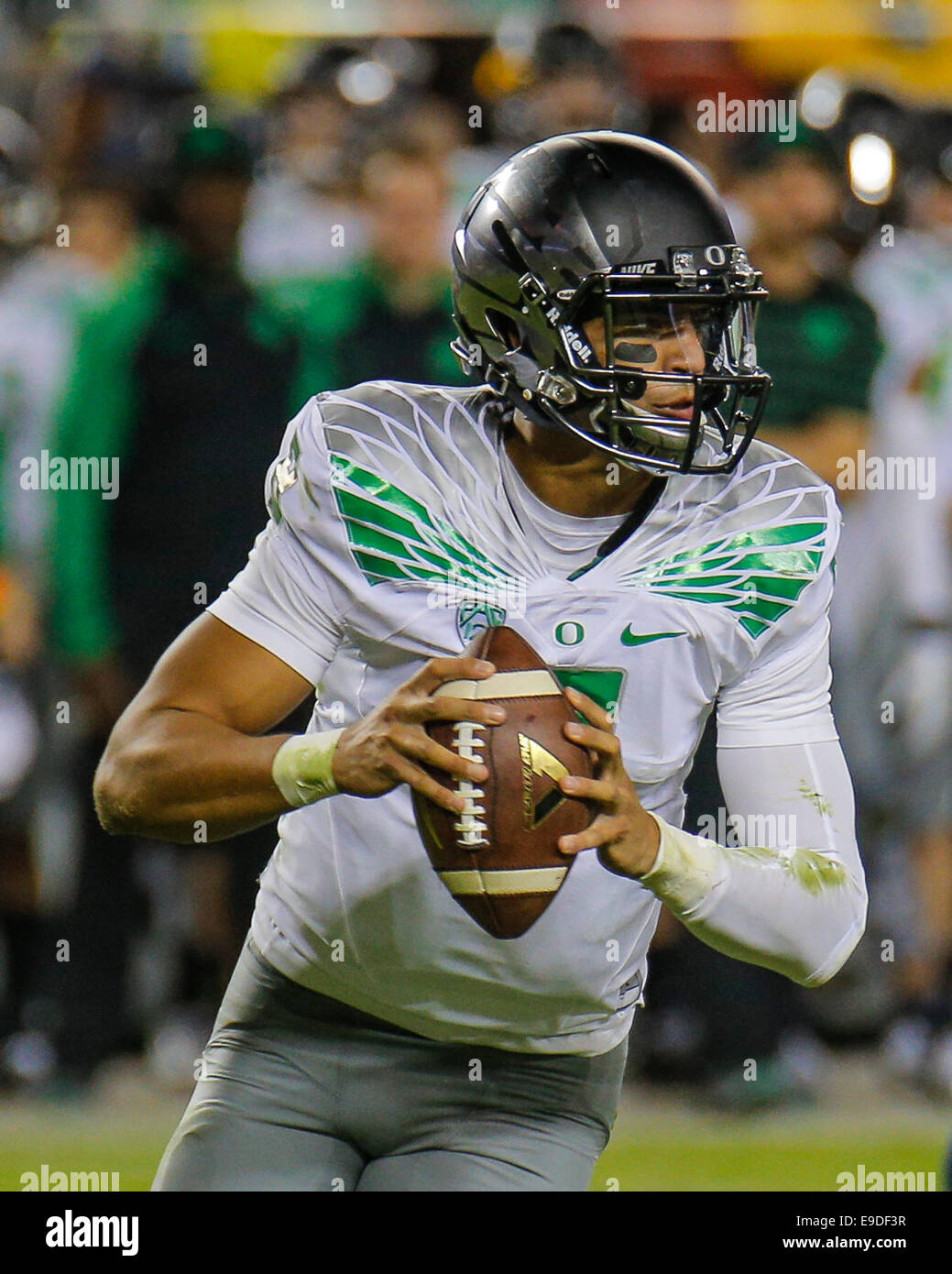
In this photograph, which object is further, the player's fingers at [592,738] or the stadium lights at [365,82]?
the stadium lights at [365,82]

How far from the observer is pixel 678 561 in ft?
6.13

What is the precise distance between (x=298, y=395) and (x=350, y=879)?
161cm

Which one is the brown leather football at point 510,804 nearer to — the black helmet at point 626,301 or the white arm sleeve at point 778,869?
the white arm sleeve at point 778,869

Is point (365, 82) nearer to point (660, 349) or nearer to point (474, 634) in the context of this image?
point (660, 349)

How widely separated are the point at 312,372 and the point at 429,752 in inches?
72.3

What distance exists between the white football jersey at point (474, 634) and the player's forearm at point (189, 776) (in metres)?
0.12

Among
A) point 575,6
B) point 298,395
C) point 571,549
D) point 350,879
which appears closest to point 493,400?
point 571,549

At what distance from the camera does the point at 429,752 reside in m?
1.60

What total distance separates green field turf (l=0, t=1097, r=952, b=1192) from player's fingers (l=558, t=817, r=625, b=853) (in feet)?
5.17

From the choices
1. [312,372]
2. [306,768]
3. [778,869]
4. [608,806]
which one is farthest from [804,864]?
[312,372]

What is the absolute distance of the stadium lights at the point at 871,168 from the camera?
3701 millimetres

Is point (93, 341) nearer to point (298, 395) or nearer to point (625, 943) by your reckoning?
point (298, 395)

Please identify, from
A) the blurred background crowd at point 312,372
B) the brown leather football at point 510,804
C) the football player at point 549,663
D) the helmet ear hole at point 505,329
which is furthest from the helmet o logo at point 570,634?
the blurred background crowd at point 312,372

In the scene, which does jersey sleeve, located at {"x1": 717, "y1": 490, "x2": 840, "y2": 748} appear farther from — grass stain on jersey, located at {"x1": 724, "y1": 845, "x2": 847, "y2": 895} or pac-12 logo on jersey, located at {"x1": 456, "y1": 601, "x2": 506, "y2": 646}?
pac-12 logo on jersey, located at {"x1": 456, "y1": 601, "x2": 506, "y2": 646}
